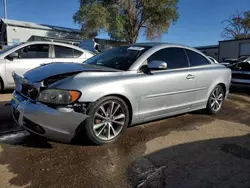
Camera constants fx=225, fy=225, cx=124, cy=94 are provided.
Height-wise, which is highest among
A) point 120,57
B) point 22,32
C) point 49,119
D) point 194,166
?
point 22,32

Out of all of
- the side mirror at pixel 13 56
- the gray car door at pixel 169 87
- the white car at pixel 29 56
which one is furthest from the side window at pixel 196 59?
the side mirror at pixel 13 56

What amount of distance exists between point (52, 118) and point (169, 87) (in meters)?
1.95

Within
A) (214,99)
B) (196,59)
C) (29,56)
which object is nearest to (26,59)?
(29,56)

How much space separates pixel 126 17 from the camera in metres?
28.1

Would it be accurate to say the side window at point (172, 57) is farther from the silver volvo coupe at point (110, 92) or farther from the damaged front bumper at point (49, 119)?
the damaged front bumper at point (49, 119)

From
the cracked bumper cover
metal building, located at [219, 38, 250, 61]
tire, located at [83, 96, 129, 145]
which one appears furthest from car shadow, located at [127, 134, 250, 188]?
metal building, located at [219, 38, 250, 61]

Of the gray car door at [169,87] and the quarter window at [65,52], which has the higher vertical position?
the quarter window at [65,52]

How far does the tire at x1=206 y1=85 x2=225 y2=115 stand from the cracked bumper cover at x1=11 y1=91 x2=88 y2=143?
2.96 m

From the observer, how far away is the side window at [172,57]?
3793mm

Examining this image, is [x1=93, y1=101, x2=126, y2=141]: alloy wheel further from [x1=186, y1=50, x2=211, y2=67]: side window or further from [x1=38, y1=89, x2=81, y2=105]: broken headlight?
[x1=186, y1=50, x2=211, y2=67]: side window

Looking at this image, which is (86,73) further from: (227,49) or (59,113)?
(227,49)

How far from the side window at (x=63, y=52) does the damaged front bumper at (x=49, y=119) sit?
4097mm

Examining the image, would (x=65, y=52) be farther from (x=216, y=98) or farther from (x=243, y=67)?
(x=243, y=67)

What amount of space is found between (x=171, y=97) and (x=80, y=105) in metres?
1.66
